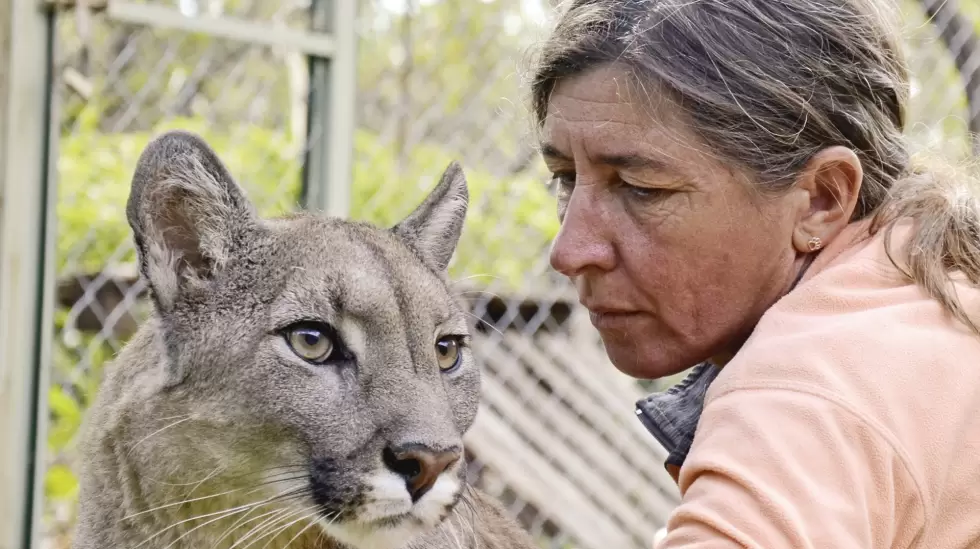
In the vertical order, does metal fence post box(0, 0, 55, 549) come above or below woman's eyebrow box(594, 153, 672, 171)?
below

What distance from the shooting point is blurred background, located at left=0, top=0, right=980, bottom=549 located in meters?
3.89

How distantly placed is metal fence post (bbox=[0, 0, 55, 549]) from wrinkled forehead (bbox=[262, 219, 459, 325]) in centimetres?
153

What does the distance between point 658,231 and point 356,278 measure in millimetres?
681

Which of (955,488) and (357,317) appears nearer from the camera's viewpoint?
(955,488)

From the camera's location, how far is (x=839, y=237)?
2.45 meters

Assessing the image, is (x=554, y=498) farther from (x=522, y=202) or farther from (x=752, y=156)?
(x=752, y=156)

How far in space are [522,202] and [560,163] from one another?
3951 millimetres

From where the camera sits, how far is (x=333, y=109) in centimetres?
471

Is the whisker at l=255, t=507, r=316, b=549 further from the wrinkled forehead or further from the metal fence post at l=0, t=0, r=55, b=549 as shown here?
the metal fence post at l=0, t=0, r=55, b=549

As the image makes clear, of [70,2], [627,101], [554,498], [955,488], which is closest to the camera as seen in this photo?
[955,488]

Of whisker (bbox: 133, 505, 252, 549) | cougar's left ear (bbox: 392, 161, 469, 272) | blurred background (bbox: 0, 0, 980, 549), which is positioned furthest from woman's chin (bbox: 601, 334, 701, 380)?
whisker (bbox: 133, 505, 252, 549)

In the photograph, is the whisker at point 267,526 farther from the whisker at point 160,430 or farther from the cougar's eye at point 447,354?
the cougar's eye at point 447,354

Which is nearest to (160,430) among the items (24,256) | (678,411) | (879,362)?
(678,411)

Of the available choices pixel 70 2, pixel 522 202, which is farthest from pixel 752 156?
pixel 522 202
